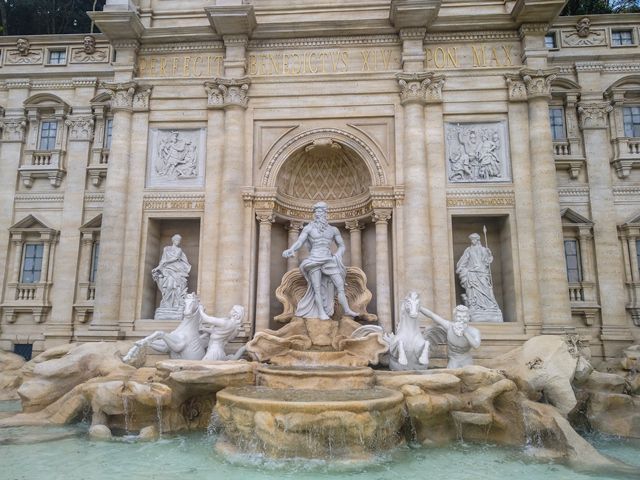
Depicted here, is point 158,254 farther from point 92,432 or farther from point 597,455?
point 597,455

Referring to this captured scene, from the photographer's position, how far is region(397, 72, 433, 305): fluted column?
12664mm

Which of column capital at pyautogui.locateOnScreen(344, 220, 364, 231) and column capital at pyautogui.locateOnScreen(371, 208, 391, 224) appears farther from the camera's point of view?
column capital at pyautogui.locateOnScreen(344, 220, 364, 231)

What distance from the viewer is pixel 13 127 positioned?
1667cm

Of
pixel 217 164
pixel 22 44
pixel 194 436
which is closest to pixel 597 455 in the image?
pixel 194 436

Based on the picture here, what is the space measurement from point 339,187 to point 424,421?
8667 millimetres

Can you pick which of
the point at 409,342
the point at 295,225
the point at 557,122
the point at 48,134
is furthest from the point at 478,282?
the point at 48,134

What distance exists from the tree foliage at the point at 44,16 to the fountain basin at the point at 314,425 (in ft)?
71.6

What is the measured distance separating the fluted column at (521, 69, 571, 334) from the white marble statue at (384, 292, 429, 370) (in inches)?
165

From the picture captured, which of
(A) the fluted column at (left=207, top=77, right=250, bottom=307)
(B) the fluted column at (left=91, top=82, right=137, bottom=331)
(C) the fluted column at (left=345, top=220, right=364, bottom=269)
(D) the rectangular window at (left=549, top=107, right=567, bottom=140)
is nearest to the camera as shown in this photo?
(A) the fluted column at (left=207, top=77, right=250, bottom=307)

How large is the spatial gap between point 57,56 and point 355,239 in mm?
13088

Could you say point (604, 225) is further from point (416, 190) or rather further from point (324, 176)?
point (324, 176)

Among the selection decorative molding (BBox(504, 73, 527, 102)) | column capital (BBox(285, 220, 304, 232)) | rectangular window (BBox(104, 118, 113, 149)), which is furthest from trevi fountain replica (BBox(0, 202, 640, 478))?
rectangular window (BBox(104, 118, 113, 149))

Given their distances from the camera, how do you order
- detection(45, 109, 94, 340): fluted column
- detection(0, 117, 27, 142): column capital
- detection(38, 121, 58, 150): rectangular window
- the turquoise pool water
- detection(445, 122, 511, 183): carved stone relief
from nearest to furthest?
1. the turquoise pool water
2. detection(445, 122, 511, 183): carved stone relief
3. detection(45, 109, 94, 340): fluted column
4. detection(0, 117, 27, 142): column capital
5. detection(38, 121, 58, 150): rectangular window

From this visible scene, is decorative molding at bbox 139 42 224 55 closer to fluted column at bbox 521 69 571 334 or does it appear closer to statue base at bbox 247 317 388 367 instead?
statue base at bbox 247 317 388 367
